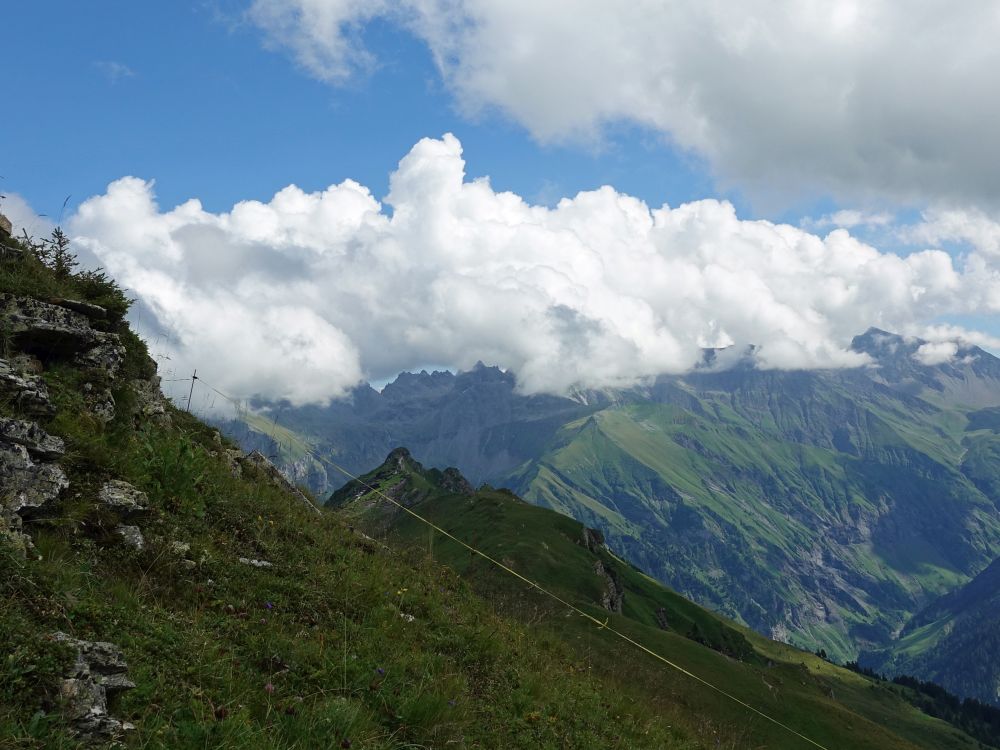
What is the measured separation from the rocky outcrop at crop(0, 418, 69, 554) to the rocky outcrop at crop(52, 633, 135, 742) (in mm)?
2361

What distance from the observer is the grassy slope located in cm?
2377

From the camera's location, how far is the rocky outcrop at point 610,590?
11624 cm

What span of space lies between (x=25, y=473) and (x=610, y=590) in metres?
128

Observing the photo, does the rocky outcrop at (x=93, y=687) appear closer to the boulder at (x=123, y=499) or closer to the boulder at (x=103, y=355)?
the boulder at (x=123, y=499)

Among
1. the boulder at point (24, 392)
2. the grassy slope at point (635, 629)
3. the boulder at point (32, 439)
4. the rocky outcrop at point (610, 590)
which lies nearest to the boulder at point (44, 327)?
the boulder at point (24, 392)

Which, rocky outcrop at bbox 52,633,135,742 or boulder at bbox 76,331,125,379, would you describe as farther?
boulder at bbox 76,331,125,379

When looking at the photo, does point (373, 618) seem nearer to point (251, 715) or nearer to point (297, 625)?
point (297, 625)

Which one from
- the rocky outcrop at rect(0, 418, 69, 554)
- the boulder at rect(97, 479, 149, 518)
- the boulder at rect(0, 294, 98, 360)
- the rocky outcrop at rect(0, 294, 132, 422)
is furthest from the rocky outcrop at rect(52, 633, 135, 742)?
the boulder at rect(0, 294, 98, 360)

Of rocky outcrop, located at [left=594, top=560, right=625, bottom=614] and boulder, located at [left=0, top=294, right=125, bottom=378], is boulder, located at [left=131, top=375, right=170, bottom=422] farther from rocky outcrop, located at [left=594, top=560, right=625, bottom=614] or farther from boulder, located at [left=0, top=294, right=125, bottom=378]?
rocky outcrop, located at [left=594, top=560, right=625, bottom=614]

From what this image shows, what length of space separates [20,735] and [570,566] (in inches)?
4836

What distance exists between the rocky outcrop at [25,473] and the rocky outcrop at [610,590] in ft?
347

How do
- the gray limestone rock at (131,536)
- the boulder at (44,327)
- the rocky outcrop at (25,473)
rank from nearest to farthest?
the rocky outcrop at (25,473) → the gray limestone rock at (131,536) → the boulder at (44,327)

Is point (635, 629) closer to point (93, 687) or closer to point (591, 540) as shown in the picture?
point (93, 687)

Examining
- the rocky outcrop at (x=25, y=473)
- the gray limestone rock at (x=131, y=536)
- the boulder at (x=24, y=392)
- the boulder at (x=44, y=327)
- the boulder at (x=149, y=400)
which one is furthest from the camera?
the boulder at (x=149, y=400)
